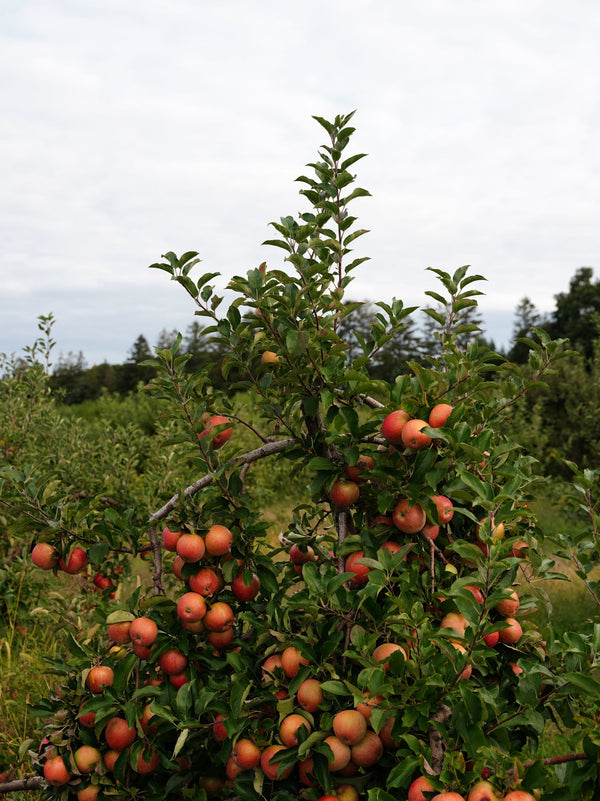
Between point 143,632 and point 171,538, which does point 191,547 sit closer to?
point 171,538

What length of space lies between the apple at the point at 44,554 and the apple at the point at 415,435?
1.30 meters

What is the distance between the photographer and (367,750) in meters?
1.67

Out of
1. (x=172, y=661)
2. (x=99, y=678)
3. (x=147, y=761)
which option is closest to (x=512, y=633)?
(x=172, y=661)

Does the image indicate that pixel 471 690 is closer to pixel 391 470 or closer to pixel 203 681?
pixel 391 470

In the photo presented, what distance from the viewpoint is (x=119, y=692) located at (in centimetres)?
198

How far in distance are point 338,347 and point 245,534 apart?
68cm

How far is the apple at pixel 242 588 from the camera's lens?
2.07 meters

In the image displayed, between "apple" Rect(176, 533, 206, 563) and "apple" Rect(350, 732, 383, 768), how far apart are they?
695mm

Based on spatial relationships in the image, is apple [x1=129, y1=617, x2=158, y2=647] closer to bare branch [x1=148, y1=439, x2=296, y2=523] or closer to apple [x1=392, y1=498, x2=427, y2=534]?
bare branch [x1=148, y1=439, x2=296, y2=523]

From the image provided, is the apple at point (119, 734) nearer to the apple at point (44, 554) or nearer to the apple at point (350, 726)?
the apple at point (44, 554)

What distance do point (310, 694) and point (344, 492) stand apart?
1.93ft

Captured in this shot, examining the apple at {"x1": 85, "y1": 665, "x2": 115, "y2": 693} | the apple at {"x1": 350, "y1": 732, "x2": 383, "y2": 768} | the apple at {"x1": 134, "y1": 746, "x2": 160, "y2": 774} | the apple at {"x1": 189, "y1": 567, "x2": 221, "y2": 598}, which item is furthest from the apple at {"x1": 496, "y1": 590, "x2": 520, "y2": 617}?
the apple at {"x1": 85, "y1": 665, "x2": 115, "y2": 693}

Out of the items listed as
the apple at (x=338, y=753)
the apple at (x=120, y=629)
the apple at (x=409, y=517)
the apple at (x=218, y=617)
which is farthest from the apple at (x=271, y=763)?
the apple at (x=409, y=517)

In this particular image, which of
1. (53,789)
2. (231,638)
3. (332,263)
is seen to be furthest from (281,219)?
(53,789)
